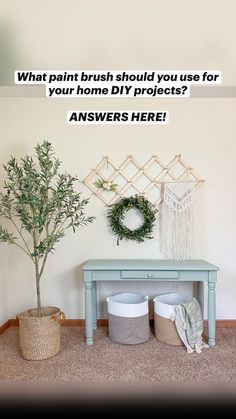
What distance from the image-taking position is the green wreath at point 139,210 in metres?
2.61

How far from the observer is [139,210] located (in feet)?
8.73

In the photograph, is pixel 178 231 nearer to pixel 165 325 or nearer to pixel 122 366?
pixel 165 325

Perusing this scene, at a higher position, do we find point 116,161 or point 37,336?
point 116,161

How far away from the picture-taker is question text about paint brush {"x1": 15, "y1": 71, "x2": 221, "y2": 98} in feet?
8.63

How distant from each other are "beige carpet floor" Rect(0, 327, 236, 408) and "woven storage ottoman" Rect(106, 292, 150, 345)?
0.18ft

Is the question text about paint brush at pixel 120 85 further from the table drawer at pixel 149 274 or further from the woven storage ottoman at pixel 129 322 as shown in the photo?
the woven storage ottoman at pixel 129 322

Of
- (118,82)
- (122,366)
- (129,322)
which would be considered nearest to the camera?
(122,366)

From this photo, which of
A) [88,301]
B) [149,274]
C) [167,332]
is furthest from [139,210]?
[167,332]

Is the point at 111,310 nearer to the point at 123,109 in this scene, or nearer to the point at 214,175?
the point at 214,175

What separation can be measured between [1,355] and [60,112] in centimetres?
196

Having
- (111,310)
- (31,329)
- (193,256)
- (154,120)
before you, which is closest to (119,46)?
(154,120)

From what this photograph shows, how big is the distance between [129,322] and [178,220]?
0.92 m

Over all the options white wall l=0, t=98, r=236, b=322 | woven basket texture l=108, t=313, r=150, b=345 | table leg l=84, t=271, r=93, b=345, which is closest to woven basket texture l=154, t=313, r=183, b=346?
woven basket texture l=108, t=313, r=150, b=345

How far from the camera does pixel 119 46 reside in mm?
2604
